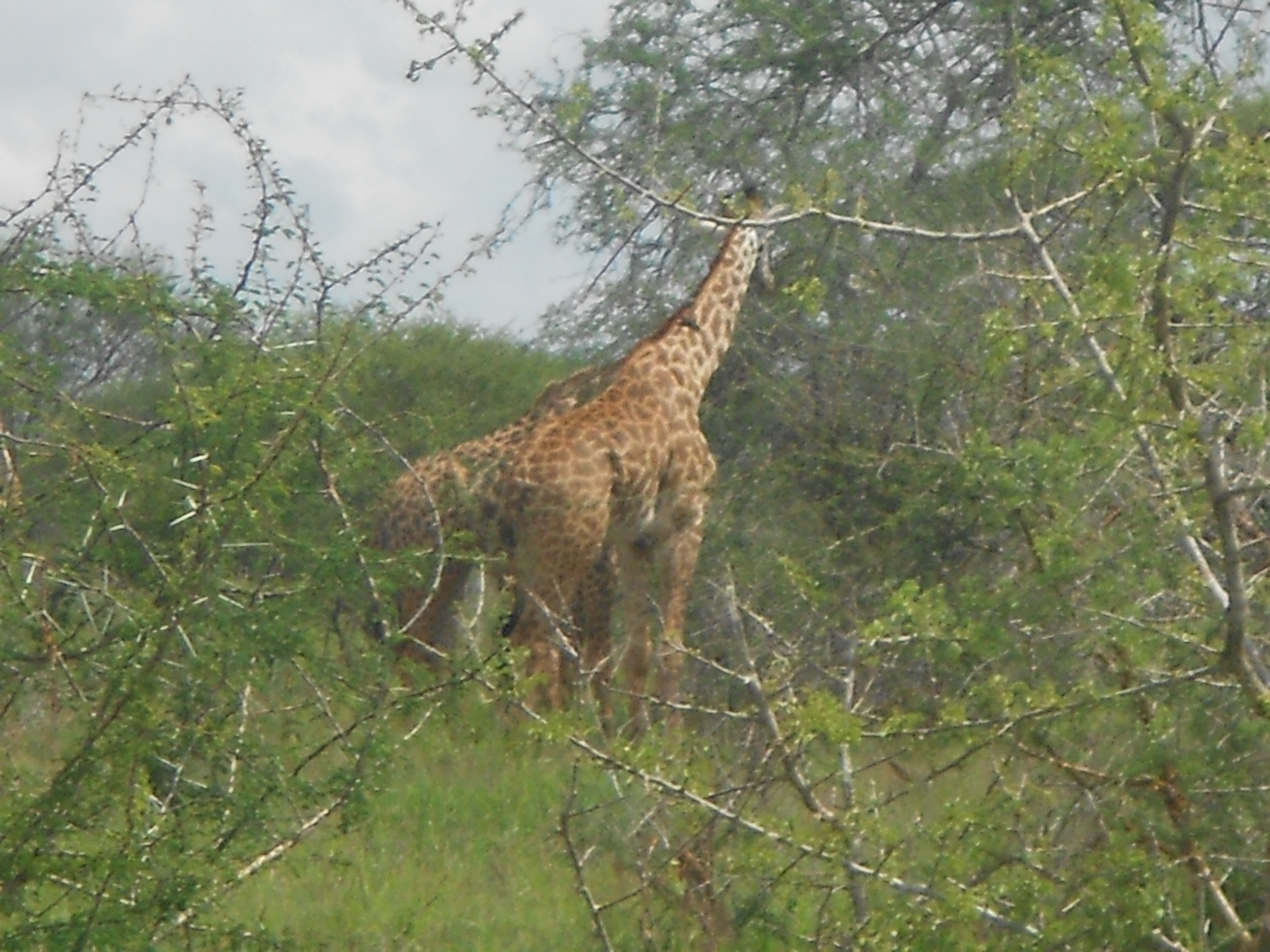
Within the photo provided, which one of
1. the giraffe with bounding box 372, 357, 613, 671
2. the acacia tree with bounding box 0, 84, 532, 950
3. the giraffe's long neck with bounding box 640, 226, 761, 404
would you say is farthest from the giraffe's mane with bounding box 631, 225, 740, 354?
the acacia tree with bounding box 0, 84, 532, 950

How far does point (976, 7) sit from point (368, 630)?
14.5 feet

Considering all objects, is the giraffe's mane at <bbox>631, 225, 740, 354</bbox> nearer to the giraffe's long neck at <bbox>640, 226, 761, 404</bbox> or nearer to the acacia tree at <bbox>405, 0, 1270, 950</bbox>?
the giraffe's long neck at <bbox>640, 226, 761, 404</bbox>

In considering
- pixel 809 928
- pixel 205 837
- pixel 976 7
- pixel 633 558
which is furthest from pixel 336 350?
pixel 976 7

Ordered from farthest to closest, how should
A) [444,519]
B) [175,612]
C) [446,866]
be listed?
[444,519] < [446,866] < [175,612]

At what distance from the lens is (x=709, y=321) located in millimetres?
7562

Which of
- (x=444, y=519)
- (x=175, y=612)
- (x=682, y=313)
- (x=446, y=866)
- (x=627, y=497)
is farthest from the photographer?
(x=682, y=313)

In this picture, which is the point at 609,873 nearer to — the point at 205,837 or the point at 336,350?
the point at 205,837

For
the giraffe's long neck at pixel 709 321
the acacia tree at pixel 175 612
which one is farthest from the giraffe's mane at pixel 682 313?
the acacia tree at pixel 175 612

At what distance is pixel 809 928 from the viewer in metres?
4.56

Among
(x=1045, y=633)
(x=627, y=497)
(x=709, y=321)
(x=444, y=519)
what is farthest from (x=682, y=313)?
(x=1045, y=633)

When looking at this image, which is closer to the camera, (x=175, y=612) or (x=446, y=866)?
(x=175, y=612)

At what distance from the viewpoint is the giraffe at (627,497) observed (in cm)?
661

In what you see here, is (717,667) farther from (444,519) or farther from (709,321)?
(709,321)

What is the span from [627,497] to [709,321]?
3.30 ft
